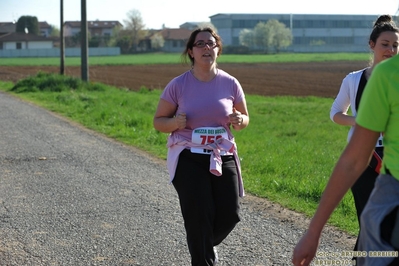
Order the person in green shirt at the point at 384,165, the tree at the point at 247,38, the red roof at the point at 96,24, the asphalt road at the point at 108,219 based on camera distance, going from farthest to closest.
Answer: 1. the red roof at the point at 96,24
2. the tree at the point at 247,38
3. the asphalt road at the point at 108,219
4. the person in green shirt at the point at 384,165

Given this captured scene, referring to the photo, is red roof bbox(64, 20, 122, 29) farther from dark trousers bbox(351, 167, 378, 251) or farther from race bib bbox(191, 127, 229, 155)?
dark trousers bbox(351, 167, 378, 251)

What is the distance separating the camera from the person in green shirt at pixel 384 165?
271 centimetres

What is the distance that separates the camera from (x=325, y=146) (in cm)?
1512

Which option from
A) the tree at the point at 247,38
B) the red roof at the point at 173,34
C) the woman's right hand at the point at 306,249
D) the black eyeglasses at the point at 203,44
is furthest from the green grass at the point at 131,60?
the woman's right hand at the point at 306,249

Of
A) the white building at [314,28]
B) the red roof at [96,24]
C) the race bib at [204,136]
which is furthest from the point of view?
the red roof at [96,24]

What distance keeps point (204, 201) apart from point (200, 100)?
683 millimetres

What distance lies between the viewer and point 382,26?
5.06 meters

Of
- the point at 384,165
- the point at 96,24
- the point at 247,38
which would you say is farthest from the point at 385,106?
the point at 96,24

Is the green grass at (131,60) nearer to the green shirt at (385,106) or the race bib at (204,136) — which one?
the race bib at (204,136)

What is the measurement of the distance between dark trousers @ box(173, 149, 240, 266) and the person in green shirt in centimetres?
225

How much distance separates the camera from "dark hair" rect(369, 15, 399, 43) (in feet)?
16.5

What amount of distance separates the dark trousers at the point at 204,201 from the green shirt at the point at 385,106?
240 cm

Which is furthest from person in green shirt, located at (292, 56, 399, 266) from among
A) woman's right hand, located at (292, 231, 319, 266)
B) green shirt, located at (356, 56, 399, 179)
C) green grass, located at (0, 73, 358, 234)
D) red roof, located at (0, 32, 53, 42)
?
red roof, located at (0, 32, 53, 42)

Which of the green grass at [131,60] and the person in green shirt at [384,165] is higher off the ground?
the person in green shirt at [384,165]
